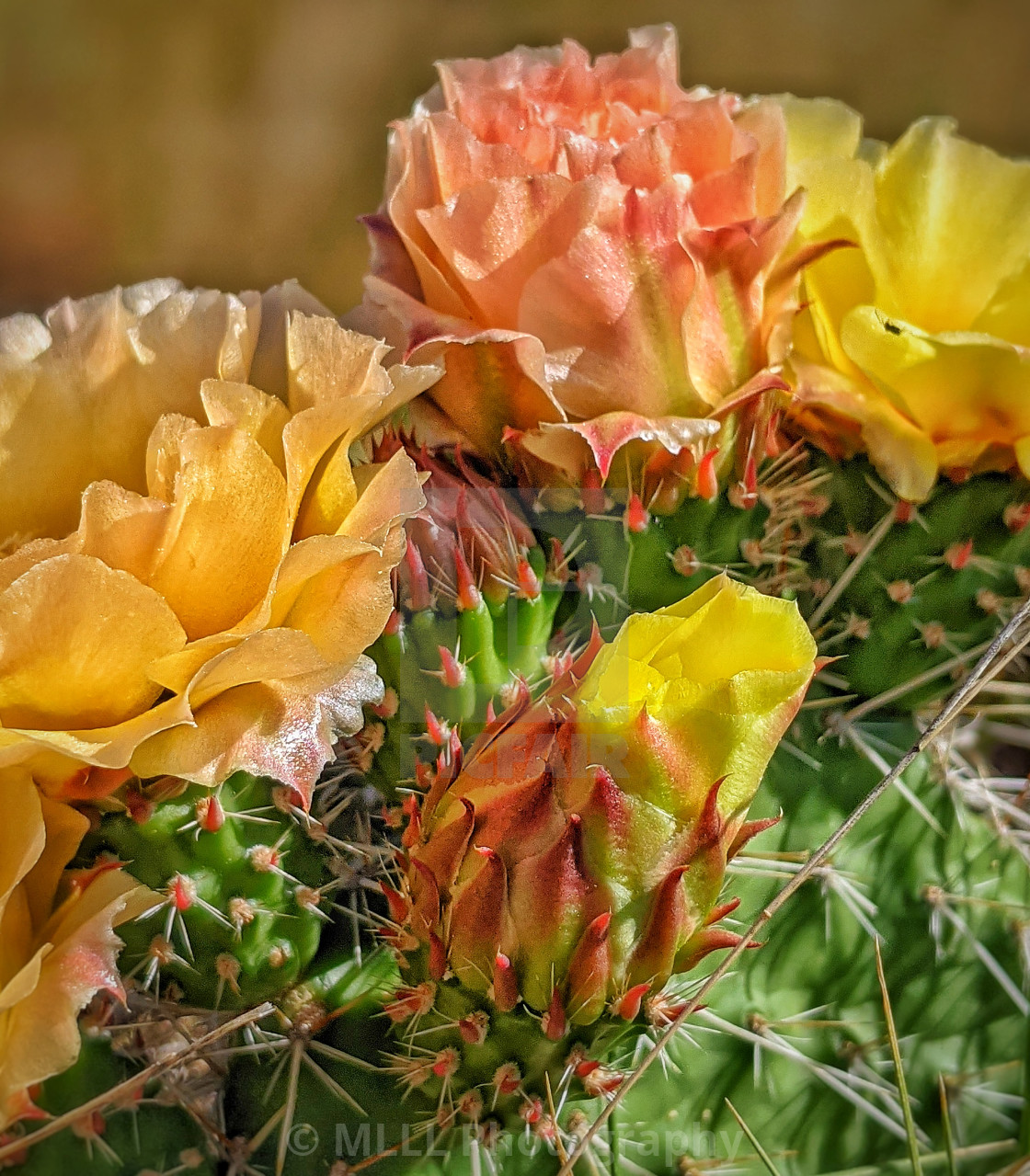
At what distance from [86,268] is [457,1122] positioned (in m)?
0.73

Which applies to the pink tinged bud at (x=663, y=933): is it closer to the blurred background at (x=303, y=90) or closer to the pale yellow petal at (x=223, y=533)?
the pale yellow petal at (x=223, y=533)

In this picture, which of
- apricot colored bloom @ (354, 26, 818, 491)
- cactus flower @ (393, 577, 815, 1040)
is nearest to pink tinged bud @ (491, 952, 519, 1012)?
cactus flower @ (393, 577, 815, 1040)

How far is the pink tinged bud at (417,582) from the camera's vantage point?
0.93 ft

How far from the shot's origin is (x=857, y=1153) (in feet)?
1.08

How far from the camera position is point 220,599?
252mm

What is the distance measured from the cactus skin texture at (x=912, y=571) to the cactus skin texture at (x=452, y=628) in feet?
0.29

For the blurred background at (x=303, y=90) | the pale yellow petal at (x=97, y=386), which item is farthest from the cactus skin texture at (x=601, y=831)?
the blurred background at (x=303, y=90)

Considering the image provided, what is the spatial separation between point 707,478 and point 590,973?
0.13 metres

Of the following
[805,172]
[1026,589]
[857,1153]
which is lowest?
[857,1153]

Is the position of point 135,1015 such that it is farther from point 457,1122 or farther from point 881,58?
point 881,58

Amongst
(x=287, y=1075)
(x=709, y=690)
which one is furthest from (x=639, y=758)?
(x=287, y=1075)

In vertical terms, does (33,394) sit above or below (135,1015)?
above

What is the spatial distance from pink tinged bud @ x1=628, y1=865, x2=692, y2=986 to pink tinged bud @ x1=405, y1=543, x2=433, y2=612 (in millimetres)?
95
